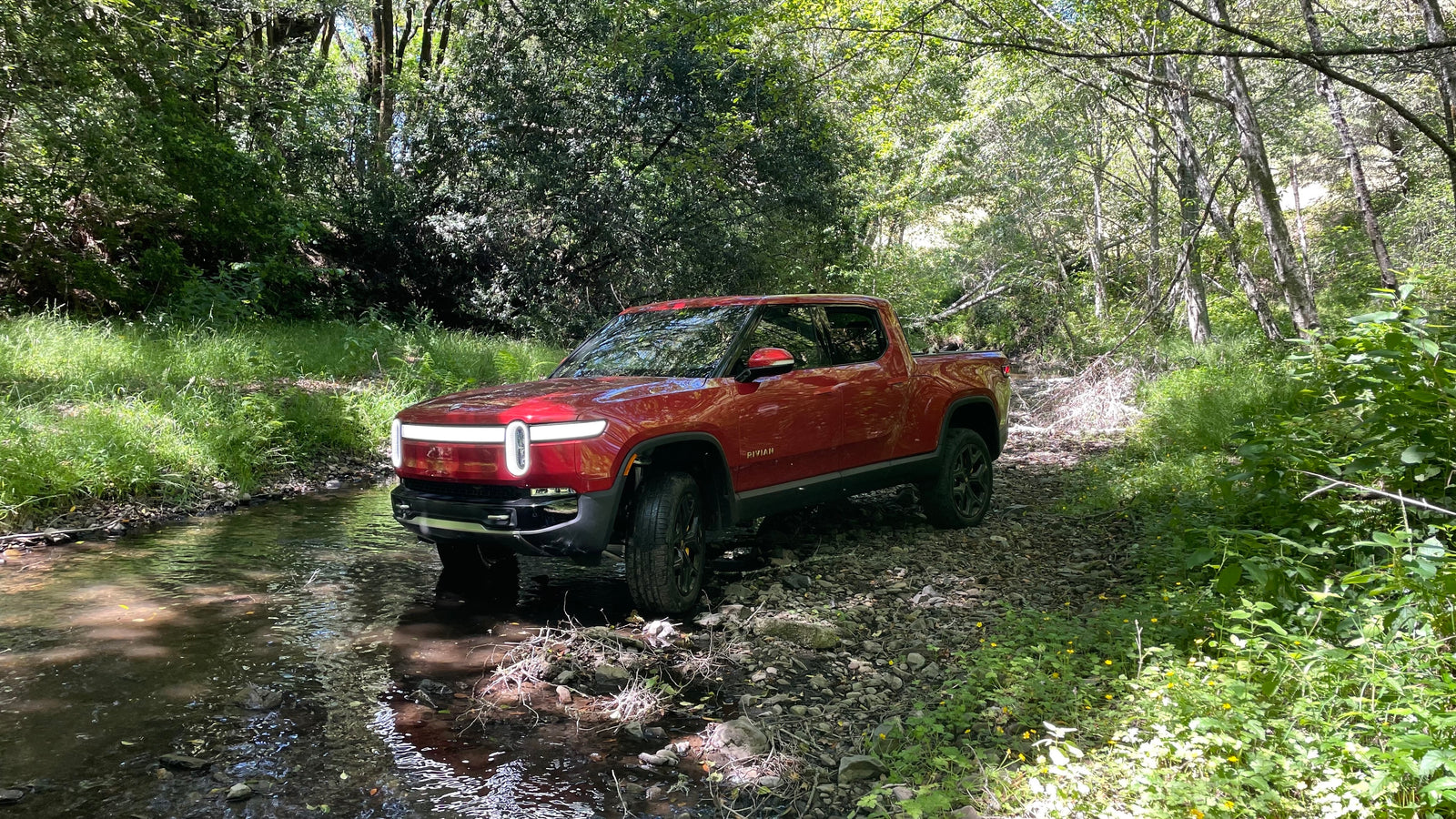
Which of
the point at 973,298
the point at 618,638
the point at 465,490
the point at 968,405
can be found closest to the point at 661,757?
the point at 618,638

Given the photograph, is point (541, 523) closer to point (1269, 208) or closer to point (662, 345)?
point (662, 345)

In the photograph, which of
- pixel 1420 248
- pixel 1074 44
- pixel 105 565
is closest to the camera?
pixel 105 565

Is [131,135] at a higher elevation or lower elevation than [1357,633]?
higher

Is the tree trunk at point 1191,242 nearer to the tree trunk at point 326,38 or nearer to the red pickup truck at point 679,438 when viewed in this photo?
the red pickup truck at point 679,438

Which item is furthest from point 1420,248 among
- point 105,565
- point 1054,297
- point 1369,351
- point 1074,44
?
point 105,565

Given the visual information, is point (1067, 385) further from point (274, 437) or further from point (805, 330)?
point (274, 437)

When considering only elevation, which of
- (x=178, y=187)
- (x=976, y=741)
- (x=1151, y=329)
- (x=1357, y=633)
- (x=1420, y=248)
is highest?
(x=178, y=187)

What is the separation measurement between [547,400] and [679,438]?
736mm

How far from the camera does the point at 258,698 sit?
12.1 ft

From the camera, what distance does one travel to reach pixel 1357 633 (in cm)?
333

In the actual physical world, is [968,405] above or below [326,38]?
below

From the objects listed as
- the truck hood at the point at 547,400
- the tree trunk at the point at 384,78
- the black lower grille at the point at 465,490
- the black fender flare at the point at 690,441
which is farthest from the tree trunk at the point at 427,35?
the black fender flare at the point at 690,441

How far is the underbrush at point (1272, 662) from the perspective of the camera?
256 cm

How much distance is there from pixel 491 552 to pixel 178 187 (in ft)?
39.0
